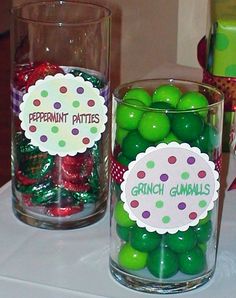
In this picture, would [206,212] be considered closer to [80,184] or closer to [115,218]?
[115,218]

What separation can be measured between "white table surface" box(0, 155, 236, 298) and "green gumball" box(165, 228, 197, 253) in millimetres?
49

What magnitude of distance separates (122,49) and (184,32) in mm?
176

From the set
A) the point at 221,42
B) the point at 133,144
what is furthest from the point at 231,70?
the point at 133,144

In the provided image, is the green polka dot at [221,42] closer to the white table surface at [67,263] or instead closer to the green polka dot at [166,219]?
the white table surface at [67,263]

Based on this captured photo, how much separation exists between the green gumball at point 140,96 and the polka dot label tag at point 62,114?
0.08 m

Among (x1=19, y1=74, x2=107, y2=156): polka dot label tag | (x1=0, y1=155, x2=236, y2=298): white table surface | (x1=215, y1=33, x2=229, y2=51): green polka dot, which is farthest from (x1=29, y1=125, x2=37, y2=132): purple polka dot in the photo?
(x1=215, y1=33, x2=229, y2=51): green polka dot

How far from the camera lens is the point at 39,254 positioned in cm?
89

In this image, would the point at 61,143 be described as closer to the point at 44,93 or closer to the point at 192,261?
the point at 44,93

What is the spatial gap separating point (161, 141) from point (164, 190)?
5 cm

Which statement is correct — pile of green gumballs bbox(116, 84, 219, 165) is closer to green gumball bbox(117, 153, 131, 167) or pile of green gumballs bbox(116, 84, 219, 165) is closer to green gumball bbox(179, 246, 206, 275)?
green gumball bbox(117, 153, 131, 167)

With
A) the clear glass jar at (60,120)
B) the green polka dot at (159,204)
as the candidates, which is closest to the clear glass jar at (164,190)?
the green polka dot at (159,204)

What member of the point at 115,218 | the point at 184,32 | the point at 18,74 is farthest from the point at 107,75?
the point at 184,32

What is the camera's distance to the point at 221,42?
118cm

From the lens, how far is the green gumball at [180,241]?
81 centimetres
